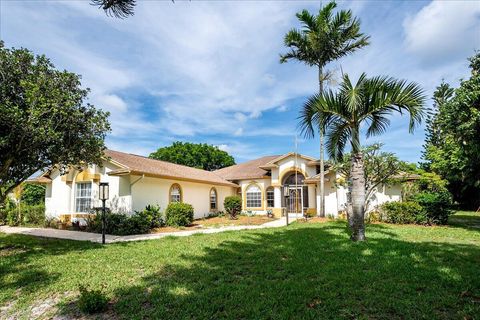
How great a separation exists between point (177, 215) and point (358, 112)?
452 inches

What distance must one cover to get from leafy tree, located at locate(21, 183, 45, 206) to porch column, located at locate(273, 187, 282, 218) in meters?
19.7

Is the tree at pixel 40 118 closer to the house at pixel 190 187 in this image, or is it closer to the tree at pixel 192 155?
the house at pixel 190 187

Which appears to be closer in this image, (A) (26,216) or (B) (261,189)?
(A) (26,216)

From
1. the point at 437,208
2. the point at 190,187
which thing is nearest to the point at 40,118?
the point at 190,187

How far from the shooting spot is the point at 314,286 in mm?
5453

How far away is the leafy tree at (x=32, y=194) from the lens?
23938 mm

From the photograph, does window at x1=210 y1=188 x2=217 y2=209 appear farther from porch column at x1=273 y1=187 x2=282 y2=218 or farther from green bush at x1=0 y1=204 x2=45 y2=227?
green bush at x1=0 y1=204 x2=45 y2=227

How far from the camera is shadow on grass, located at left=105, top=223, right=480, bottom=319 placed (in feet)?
14.4

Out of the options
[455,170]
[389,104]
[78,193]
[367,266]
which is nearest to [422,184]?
[455,170]

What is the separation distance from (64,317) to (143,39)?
6243 millimetres

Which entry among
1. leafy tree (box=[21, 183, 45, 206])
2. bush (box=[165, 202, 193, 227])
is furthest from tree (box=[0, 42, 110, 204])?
leafy tree (box=[21, 183, 45, 206])

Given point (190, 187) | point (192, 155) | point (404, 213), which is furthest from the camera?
point (192, 155)

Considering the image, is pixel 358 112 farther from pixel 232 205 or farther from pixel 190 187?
pixel 232 205

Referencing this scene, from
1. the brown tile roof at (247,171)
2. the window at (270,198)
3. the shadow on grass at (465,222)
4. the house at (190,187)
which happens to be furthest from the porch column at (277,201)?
the shadow on grass at (465,222)
